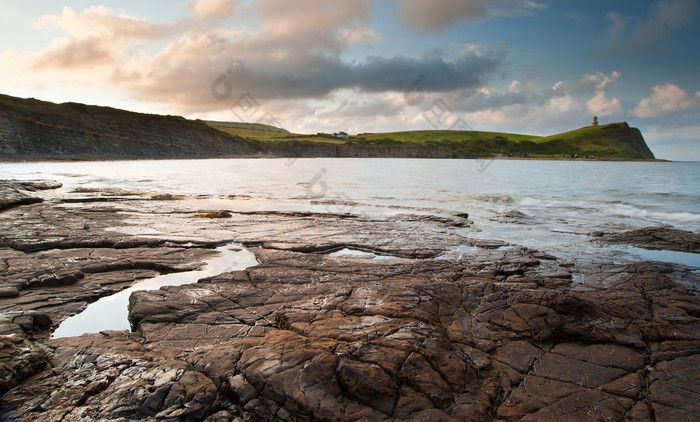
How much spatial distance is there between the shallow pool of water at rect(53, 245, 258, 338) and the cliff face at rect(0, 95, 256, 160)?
8014cm

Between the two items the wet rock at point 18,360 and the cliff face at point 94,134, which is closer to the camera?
the wet rock at point 18,360

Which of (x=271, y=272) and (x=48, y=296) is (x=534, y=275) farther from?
(x=48, y=296)

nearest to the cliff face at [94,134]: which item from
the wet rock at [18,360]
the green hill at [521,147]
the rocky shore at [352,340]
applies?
the green hill at [521,147]

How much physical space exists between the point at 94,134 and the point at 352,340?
102648mm

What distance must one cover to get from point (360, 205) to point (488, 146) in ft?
601

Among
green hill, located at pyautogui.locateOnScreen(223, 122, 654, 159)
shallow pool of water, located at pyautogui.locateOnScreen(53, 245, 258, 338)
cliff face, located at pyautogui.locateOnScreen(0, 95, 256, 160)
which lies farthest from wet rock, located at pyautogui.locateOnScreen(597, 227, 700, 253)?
green hill, located at pyautogui.locateOnScreen(223, 122, 654, 159)

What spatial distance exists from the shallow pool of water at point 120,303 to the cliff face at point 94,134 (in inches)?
3155

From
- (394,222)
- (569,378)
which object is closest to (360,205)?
(394,222)

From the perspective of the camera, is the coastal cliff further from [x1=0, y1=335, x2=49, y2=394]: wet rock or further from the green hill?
[x1=0, y1=335, x2=49, y2=394]: wet rock

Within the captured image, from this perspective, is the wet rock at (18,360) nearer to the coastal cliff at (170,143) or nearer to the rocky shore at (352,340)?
the rocky shore at (352,340)

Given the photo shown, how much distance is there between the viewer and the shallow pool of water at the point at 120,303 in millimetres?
6863

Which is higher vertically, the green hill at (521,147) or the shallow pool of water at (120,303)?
the green hill at (521,147)

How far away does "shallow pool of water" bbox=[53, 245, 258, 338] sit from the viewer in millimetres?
6863

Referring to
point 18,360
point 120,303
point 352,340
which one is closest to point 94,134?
point 120,303
